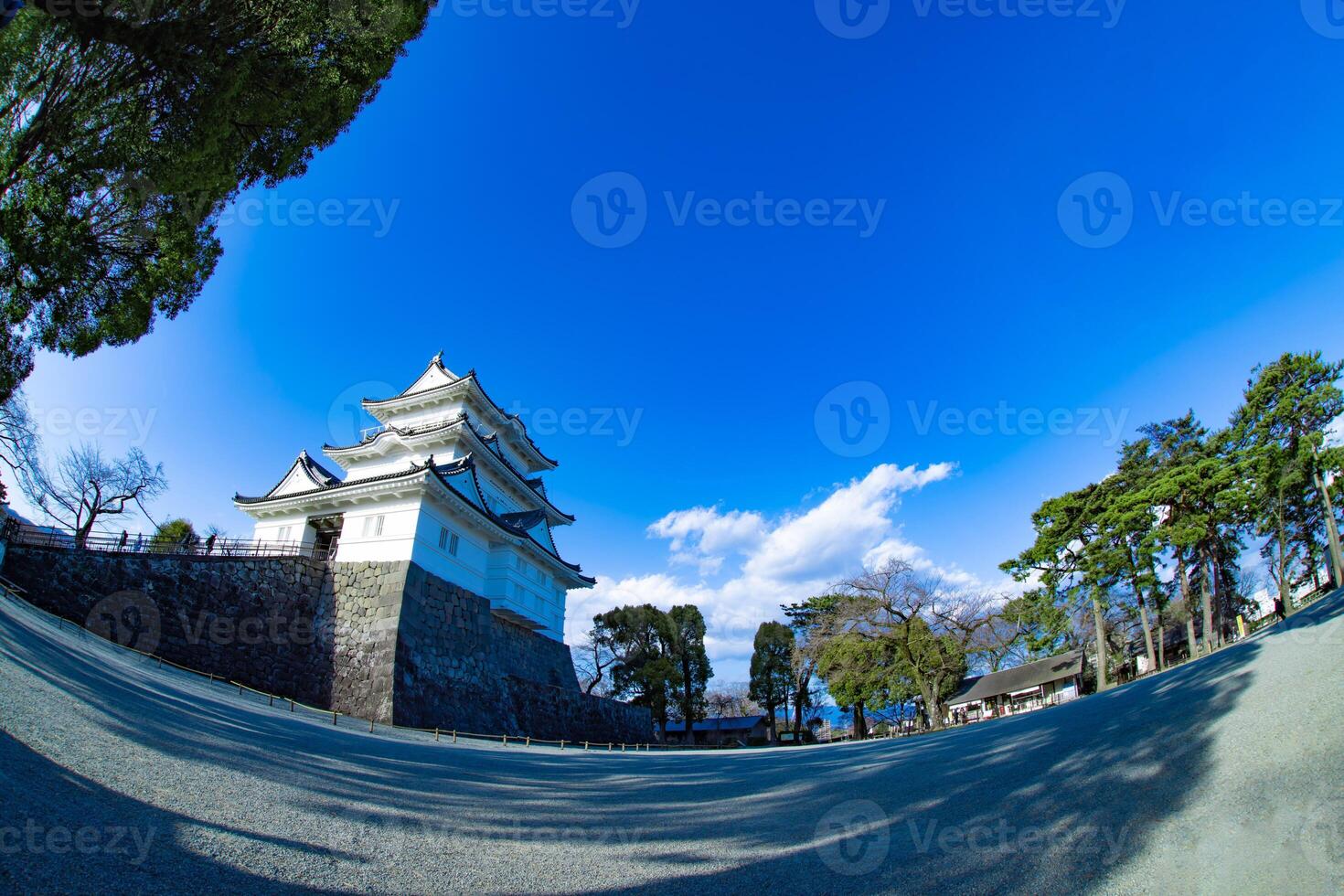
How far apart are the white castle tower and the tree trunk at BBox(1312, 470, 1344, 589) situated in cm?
2790

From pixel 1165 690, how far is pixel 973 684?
34914 mm

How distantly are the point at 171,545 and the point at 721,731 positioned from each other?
1466 inches

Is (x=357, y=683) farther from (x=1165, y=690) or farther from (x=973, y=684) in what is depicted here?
(x=973, y=684)

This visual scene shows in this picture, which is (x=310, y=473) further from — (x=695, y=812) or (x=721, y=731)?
(x=721, y=731)

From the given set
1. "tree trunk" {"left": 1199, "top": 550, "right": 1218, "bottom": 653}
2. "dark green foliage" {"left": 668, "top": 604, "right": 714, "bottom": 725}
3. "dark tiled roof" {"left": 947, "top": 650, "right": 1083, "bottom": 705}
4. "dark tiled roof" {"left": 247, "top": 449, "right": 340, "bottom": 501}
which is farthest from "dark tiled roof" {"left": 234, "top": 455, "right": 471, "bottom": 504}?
"dark tiled roof" {"left": 947, "top": 650, "right": 1083, "bottom": 705}

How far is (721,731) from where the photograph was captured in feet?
142

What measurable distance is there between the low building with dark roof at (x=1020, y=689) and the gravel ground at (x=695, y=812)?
95.8ft

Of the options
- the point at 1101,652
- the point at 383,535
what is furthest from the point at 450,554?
the point at 1101,652

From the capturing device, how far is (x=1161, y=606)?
71.9 ft

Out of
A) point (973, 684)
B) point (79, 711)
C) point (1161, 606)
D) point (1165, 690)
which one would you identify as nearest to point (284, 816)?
point (79, 711)

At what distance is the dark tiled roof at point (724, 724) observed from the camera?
43.6 metres

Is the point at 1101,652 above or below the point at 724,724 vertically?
above

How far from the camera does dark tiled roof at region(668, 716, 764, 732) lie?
4359 centimetres

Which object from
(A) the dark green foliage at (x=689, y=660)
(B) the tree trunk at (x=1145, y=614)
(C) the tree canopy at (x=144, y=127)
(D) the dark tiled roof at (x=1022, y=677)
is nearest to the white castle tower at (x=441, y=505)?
(C) the tree canopy at (x=144, y=127)
